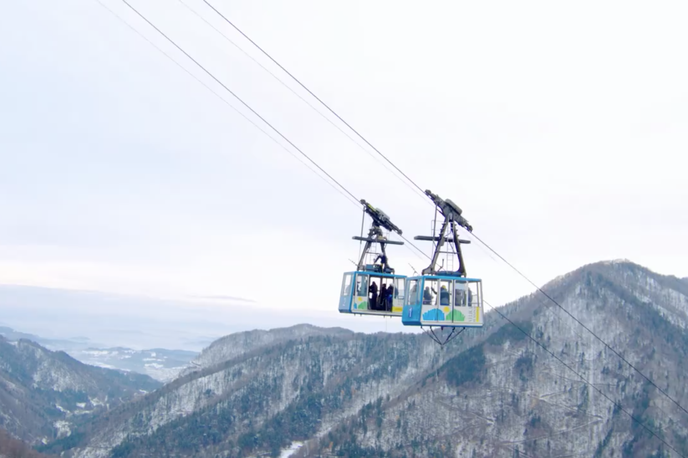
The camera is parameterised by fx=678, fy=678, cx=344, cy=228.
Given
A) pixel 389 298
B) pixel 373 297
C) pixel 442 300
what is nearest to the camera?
pixel 442 300

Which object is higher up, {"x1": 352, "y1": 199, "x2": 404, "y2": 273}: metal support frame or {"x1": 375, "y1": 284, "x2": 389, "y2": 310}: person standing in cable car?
{"x1": 352, "y1": 199, "x2": 404, "y2": 273}: metal support frame

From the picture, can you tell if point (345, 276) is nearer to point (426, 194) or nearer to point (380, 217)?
point (380, 217)

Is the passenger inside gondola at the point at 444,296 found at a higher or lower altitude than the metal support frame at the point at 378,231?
lower

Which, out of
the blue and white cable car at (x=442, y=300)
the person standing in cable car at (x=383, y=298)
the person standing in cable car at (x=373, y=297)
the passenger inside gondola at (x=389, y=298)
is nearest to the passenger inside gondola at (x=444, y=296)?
the blue and white cable car at (x=442, y=300)

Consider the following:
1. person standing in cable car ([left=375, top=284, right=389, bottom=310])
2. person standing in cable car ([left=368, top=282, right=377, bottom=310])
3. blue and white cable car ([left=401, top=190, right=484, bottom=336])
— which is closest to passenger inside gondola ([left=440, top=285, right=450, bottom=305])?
blue and white cable car ([left=401, top=190, right=484, bottom=336])

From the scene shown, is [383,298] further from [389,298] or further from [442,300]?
[442,300]

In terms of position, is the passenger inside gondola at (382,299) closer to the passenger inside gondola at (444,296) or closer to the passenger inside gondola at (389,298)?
the passenger inside gondola at (389,298)

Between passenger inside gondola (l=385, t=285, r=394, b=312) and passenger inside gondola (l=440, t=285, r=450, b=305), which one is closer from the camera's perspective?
passenger inside gondola (l=440, t=285, r=450, b=305)

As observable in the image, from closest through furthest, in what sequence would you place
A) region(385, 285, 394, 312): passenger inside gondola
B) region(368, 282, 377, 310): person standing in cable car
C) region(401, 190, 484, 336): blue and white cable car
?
region(401, 190, 484, 336): blue and white cable car, region(385, 285, 394, 312): passenger inside gondola, region(368, 282, 377, 310): person standing in cable car

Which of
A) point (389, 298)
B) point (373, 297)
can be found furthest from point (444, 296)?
point (373, 297)

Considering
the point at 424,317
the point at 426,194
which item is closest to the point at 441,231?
the point at 426,194

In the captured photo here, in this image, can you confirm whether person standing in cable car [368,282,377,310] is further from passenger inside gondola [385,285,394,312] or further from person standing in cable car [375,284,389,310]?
passenger inside gondola [385,285,394,312]
